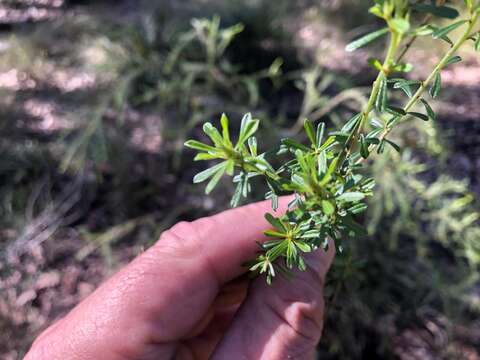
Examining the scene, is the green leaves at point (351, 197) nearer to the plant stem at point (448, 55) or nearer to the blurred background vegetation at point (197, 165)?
the plant stem at point (448, 55)

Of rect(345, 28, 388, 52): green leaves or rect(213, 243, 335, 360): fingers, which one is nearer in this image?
rect(345, 28, 388, 52): green leaves

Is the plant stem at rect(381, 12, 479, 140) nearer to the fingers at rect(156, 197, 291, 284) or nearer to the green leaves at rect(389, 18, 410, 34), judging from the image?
the green leaves at rect(389, 18, 410, 34)

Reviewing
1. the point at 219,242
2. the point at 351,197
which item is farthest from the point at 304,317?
the point at 351,197

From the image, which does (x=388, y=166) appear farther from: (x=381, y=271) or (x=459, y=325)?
(x=459, y=325)

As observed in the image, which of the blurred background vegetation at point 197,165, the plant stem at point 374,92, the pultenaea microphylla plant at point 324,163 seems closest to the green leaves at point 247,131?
the pultenaea microphylla plant at point 324,163

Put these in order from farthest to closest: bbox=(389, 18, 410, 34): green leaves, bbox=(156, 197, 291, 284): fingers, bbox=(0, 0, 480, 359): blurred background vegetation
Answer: bbox=(0, 0, 480, 359): blurred background vegetation → bbox=(156, 197, 291, 284): fingers → bbox=(389, 18, 410, 34): green leaves

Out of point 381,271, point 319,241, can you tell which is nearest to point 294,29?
point 381,271

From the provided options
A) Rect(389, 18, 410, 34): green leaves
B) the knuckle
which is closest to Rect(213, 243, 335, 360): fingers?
the knuckle
